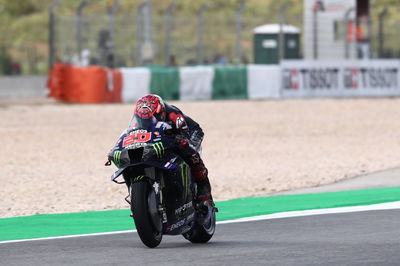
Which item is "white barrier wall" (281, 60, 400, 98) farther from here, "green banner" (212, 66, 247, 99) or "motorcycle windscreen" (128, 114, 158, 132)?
"motorcycle windscreen" (128, 114, 158, 132)

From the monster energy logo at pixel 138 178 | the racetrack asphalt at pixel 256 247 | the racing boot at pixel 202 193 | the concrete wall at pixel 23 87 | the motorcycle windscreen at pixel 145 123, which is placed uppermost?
the motorcycle windscreen at pixel 145 123

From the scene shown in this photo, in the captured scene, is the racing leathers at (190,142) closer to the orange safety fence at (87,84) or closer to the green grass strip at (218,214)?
the green grass strip at (218,214)

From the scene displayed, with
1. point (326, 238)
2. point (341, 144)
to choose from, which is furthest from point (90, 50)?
point (326, 238)

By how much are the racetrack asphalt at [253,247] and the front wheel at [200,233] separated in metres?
0.09

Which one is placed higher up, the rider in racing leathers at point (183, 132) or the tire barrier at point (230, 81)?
the rider in racing leathers at point (183, 132)

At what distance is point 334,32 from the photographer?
35.5 m

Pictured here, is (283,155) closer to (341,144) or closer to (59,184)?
(341,144)

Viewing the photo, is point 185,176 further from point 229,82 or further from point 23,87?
point 23,87

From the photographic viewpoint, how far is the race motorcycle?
791cm

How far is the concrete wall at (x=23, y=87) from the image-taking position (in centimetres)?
3619

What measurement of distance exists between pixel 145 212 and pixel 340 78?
2538 cm

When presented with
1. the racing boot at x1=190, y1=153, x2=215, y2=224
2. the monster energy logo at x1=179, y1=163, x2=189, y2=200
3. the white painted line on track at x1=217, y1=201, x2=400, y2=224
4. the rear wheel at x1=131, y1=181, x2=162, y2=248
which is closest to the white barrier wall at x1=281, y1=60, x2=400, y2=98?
the white painted line on track at x1=217, y1=201, x2=400, y2=224

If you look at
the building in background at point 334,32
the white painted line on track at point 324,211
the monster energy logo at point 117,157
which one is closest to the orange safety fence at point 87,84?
the building in background at point 334,32

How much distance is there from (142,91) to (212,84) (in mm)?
2466
